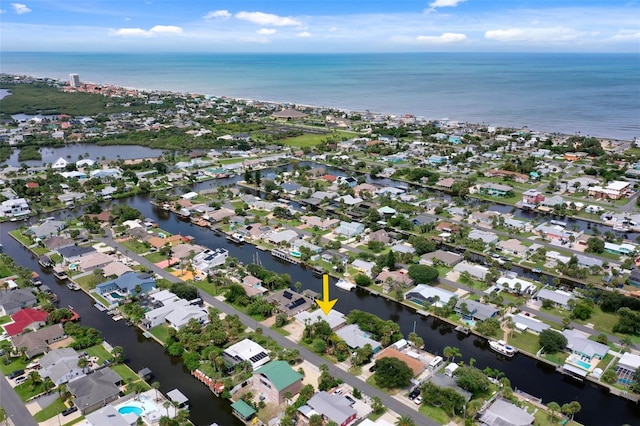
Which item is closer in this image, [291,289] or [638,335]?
[638,335]

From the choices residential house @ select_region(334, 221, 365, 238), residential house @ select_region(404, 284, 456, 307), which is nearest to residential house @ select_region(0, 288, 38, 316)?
residential house @ select_region(334, 221, 365, 238)

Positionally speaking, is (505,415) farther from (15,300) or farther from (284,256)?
(15,300)

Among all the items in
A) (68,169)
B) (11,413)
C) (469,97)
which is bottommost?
(11,413)

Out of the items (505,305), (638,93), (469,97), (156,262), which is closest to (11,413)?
(156,262)

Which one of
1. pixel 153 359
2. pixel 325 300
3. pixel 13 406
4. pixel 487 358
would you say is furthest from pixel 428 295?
pixel 13 406

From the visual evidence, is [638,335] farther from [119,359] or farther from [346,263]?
[119,359]

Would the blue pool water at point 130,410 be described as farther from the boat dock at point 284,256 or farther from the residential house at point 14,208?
the residential house at point 14,208
